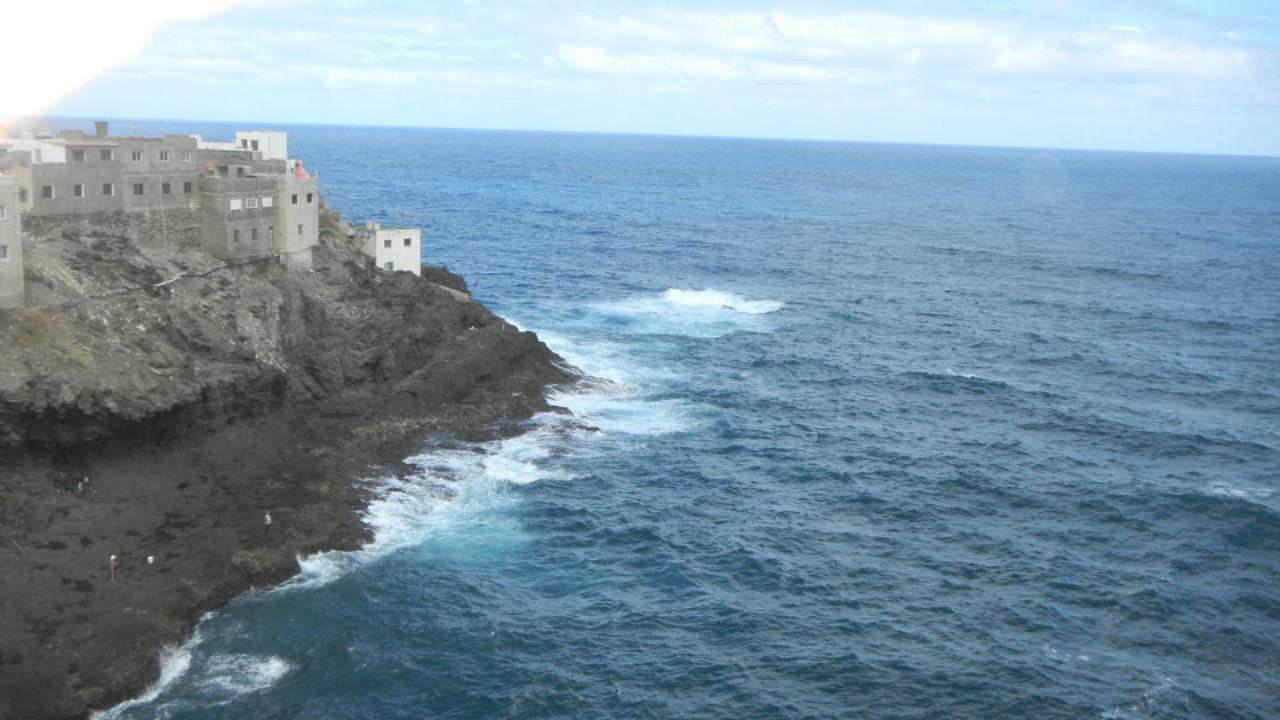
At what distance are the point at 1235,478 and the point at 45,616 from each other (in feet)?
243

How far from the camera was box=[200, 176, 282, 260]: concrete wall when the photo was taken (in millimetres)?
78062

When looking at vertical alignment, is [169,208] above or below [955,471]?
above

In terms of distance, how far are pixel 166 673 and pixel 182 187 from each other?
4154 cm

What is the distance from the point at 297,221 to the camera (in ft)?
271

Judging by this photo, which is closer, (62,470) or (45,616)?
(45,616)

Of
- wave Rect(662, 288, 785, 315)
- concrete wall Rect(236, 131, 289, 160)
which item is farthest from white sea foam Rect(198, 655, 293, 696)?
wave Rect(662, 288, 785, 315)

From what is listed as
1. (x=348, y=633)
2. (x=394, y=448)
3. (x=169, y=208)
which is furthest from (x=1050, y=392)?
(x=169, y=208)

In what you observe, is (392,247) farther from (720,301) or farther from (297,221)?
(720,301)

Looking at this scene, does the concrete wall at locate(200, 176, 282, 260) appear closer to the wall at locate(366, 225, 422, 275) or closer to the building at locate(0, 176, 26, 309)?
the wall at locate(366, 225, 422, 275)

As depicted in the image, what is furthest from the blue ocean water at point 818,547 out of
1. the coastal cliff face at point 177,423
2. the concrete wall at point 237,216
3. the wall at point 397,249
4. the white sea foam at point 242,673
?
the concrete wall at point 237,216

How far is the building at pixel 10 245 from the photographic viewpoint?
6159 centimetres

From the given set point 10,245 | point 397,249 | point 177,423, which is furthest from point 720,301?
point 10,245

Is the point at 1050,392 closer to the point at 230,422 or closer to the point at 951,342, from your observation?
the point at 951,342

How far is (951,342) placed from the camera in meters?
115
